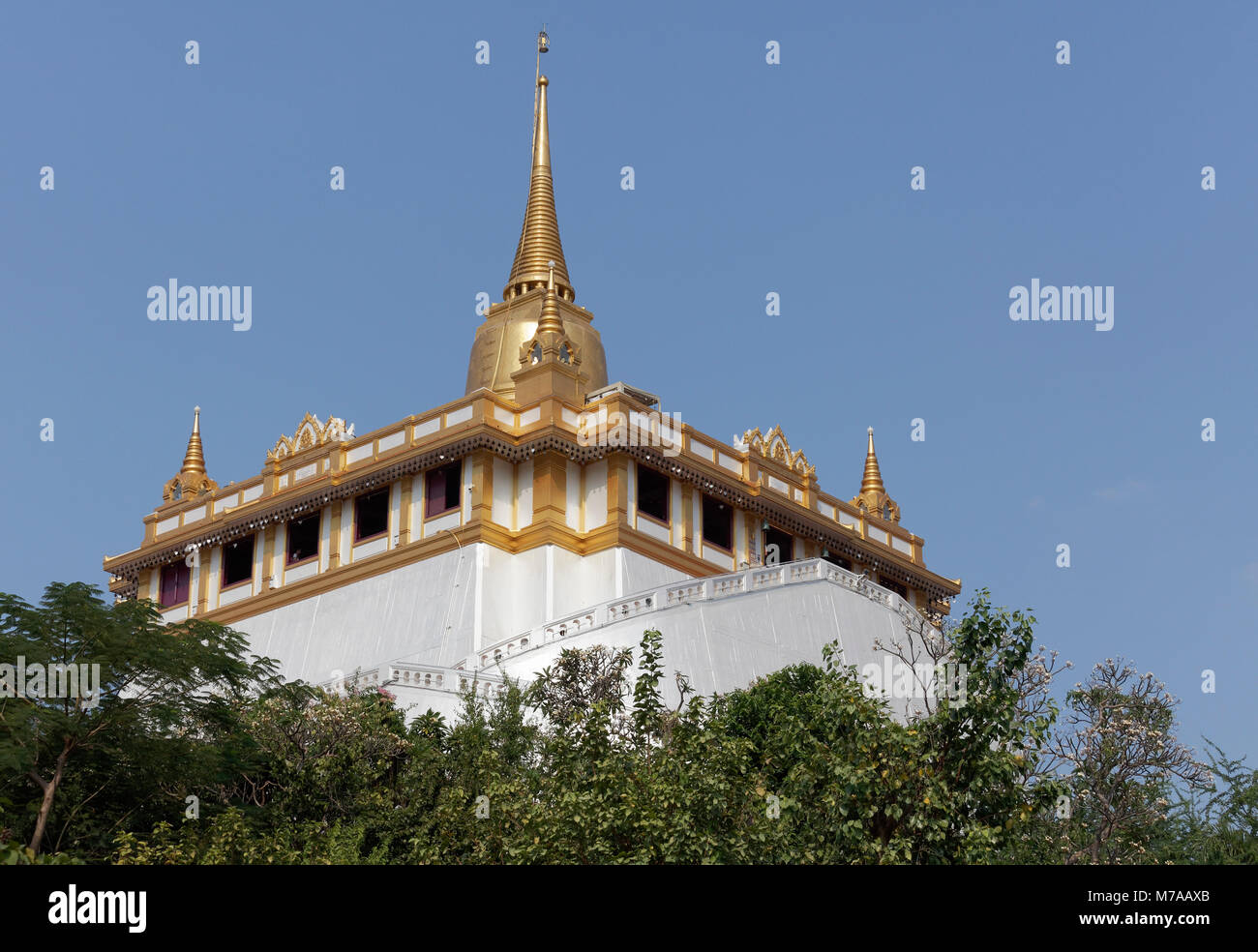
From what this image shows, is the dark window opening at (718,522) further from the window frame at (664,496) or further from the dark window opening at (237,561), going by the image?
the dark window opening at (237,561)

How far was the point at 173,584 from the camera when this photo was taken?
5622cm

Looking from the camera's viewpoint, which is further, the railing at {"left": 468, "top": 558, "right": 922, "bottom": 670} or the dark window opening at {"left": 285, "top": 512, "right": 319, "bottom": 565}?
the dark window opening at {"left": 285, "top": 512, "right": 319, "bottom": 565}

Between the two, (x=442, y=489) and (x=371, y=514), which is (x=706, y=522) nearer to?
(x=442, y=489)

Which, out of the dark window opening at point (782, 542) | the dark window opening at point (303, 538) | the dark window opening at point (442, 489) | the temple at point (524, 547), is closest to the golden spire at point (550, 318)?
the temple at point (524, 547)

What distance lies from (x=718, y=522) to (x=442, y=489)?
25.7ft

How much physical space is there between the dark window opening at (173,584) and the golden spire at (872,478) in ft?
71.2

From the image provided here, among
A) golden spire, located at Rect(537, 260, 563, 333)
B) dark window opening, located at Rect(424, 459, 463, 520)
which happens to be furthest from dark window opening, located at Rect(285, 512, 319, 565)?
golden spire, located at Rect(537, 260, 563, 333)

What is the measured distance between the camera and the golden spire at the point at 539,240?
60031mm

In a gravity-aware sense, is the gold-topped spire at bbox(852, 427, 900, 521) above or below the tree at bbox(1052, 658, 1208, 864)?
above

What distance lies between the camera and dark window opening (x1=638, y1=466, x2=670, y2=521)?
50.6 metres

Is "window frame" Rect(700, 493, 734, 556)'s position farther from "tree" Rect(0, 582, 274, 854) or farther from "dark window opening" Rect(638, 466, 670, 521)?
"tree" Rect(0, 582, 274, 854)

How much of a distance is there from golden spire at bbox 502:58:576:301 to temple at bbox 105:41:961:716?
12.7 ft
